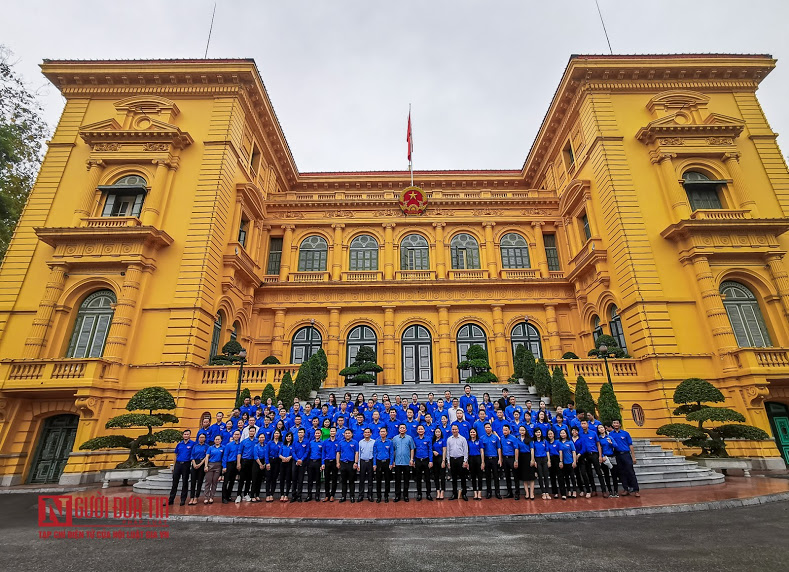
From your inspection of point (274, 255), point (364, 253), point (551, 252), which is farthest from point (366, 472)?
point (551, 252)

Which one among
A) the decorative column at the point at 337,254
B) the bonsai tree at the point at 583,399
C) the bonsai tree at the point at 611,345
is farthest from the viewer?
the decorative column at the point at 337,254

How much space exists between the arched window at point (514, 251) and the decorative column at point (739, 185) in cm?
1026

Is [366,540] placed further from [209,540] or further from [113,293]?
[113,293]

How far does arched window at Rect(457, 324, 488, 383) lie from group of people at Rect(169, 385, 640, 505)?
12.5 meters

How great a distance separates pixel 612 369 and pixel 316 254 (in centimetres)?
1733

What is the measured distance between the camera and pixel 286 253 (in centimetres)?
2377

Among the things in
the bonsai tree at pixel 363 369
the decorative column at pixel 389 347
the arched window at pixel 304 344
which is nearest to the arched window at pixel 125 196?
the arched window at pixel 304 344

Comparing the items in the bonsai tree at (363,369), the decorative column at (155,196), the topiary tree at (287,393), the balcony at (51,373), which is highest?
the decorative column at (155,196)

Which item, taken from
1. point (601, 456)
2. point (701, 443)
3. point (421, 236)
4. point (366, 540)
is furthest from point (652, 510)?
point (421, 236)

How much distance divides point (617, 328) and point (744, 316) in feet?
15.6

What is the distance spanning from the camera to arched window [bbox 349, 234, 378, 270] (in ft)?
78.6

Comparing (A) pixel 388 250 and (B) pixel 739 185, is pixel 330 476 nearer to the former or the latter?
(A) pixel 388 250

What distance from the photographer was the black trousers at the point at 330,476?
875 centimetres

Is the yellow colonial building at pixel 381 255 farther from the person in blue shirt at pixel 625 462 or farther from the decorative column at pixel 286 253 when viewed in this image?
the person in blue shirt at pixel 625 462
